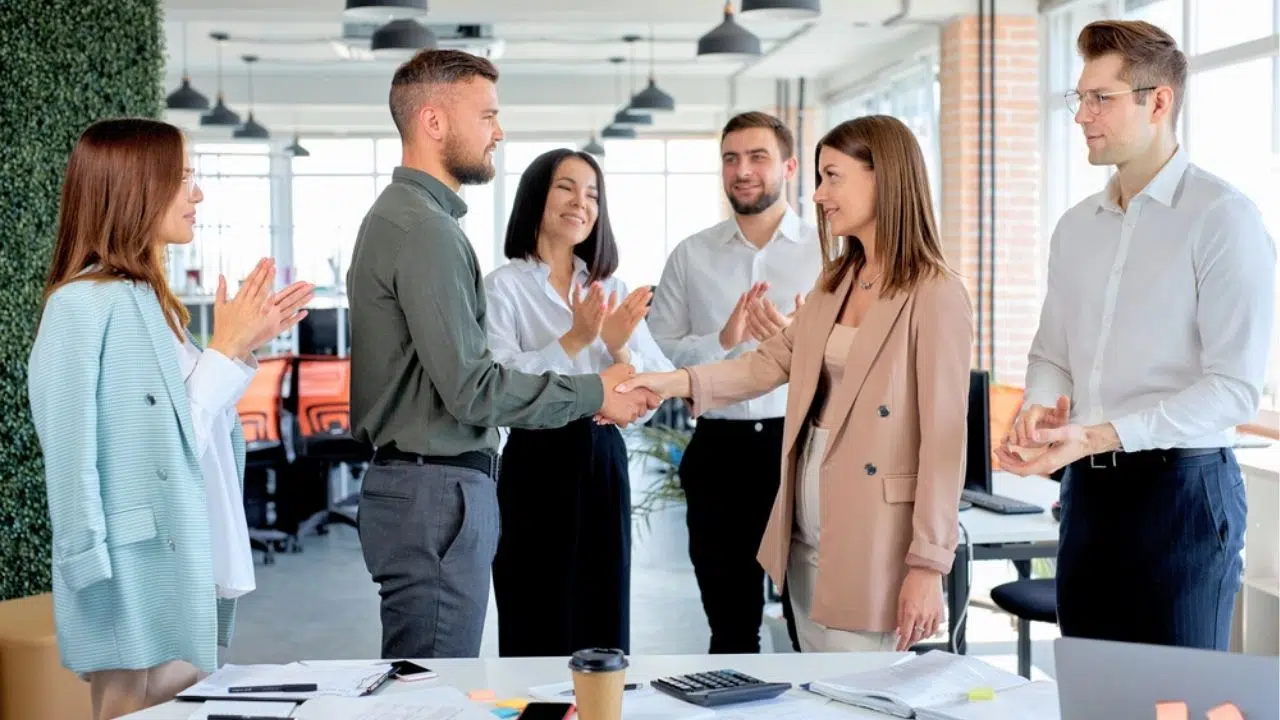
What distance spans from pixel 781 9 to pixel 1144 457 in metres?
4.66

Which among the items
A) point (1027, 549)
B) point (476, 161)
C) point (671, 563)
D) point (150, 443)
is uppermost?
point (476, 161)

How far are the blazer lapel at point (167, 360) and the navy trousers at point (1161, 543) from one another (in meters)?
1.69

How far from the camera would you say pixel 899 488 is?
2.61 metres

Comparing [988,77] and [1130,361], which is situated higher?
[988,77]

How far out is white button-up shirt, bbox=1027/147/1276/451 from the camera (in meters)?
2.54

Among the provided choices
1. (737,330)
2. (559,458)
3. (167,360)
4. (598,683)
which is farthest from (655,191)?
(598,683)

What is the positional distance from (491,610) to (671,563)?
1.56m

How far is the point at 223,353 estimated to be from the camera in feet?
8.38

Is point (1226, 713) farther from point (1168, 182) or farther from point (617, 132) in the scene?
point (617, 132)

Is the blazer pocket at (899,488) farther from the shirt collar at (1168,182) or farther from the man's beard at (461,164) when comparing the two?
the man's beard at (461,164)

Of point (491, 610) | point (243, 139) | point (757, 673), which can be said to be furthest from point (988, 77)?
point (757, 673)

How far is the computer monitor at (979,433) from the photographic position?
389cm

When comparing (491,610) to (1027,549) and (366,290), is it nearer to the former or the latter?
(1027,549)

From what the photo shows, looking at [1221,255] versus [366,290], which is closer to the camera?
[1221,255]
